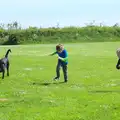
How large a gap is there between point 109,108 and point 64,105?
231 cm

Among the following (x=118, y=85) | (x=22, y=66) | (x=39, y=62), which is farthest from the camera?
(x=39, y=62)

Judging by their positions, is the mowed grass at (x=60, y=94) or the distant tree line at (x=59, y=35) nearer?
the mowed grass at (x=60, y=94)

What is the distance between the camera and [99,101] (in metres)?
21.5

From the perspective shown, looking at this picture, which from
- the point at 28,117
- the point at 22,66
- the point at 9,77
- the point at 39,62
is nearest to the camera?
the point at 28,117

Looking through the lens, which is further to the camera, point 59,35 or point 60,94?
point 59,35

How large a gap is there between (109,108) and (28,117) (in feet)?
12.7

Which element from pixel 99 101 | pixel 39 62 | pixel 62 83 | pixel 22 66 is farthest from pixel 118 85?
A: pixel 39 62

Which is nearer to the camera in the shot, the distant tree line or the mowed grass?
the mowed grass

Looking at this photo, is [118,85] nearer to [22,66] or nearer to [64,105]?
[64,105]

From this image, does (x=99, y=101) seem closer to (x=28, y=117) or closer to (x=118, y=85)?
(x=28, y=117)

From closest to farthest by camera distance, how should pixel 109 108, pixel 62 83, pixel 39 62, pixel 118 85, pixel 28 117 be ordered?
pixel 28 117
pixel 109 108
pixel 118 85
pixel 62 83
pixel 39 62

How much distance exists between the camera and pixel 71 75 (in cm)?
3459

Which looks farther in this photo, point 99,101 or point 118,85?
point 118,85

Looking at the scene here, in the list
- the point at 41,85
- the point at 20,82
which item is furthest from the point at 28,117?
the point at 20,82
